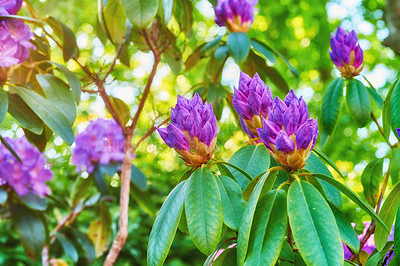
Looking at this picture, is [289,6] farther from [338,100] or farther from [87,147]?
[338,100]

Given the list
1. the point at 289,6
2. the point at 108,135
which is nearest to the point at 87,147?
the point at 108,135

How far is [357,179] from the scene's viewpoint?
354 centimetres

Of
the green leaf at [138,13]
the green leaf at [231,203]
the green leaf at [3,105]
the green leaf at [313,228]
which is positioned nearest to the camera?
the green leaf at [313,228]

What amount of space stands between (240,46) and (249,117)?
26.1 inches

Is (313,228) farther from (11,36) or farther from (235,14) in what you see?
(235,14)

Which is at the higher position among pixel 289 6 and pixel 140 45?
pixel 289 6

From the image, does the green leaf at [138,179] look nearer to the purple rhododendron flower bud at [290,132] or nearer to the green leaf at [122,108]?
the green leaf at [122,108]

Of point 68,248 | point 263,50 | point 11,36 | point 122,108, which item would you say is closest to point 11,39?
point 11,36

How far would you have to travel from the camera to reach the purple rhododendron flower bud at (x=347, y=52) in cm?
110

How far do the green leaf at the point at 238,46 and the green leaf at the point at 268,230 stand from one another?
0.78 metres

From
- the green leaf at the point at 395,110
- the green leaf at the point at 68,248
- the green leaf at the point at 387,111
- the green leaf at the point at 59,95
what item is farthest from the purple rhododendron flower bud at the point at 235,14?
the green leaf at the point at 68,248

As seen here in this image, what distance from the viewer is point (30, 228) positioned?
5.41 feet

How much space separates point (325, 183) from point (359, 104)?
1.43ft

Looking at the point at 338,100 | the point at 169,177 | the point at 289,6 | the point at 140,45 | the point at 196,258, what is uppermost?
the point at 289,6
